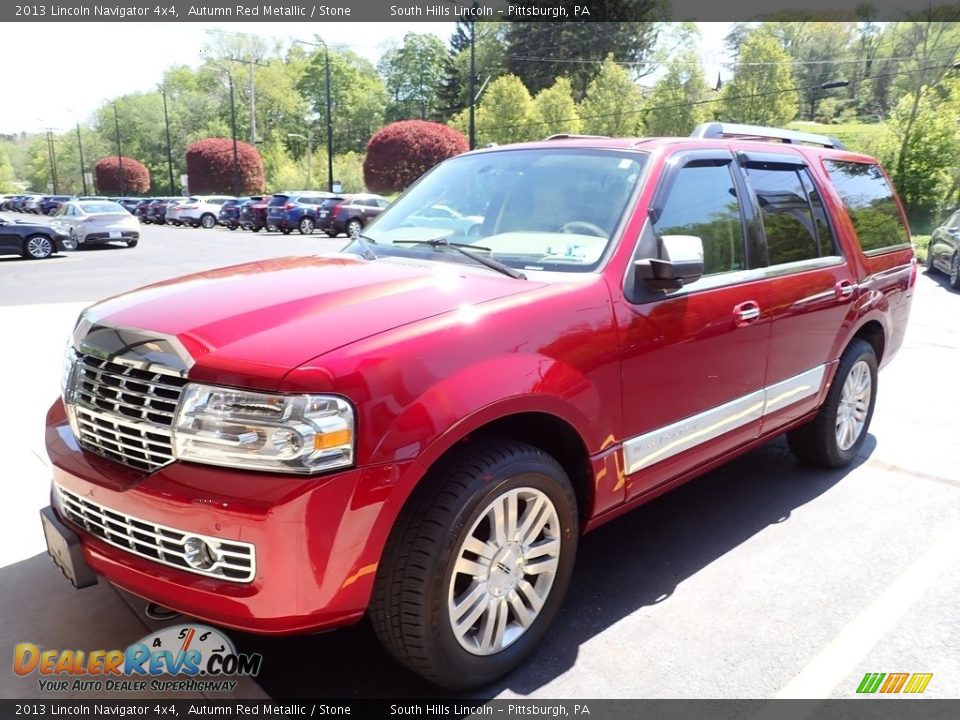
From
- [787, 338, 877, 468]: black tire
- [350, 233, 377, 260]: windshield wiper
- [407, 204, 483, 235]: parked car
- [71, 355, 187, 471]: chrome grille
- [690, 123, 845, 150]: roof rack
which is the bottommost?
[787, 338, 877, 468]: black tire

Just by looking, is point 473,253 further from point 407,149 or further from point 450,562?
point 407,149

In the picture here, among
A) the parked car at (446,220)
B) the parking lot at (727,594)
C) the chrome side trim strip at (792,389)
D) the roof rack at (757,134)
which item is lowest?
the parking lot at (727,594)

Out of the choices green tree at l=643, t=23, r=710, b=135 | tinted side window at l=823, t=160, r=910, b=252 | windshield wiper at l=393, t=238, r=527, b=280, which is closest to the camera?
windshield wiper at l=393, t=238, r=527, b=280

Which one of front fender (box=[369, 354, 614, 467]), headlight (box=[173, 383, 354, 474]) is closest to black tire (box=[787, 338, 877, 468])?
front fender (box=[369, 354, 614, 467])

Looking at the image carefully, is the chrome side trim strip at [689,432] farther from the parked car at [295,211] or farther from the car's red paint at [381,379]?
the parked car at [295,211]

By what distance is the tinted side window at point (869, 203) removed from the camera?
4.73 metres

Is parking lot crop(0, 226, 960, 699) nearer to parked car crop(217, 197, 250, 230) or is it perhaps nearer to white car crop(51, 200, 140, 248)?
white car crop(51, 200, 140, 248)

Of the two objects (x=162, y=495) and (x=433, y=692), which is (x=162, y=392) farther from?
(x=433, y=692)

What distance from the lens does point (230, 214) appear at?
39000 mm

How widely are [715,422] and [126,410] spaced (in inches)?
97.6

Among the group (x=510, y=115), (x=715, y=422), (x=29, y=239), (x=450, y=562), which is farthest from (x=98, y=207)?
(x=510, y=115)

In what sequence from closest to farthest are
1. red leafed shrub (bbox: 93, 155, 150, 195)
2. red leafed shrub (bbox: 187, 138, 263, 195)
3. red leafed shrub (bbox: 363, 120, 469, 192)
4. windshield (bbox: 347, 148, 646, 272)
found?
windshield (bbox: 347, 148, 646, 272), red leafed shrub (bbox: 363, 120, 469, 192), red leafed shrub (bbox: 187, 138, 263, 195), red leafed shrub (bbox: 93, 155, 150, 195)

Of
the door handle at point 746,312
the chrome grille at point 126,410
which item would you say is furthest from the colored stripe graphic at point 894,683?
the chrome grille at point 126,410

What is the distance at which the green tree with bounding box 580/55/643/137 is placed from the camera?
160 feet
